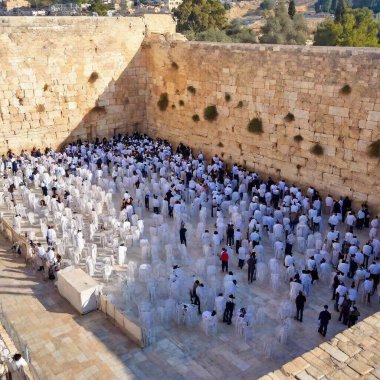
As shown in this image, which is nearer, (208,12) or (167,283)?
(167,283)

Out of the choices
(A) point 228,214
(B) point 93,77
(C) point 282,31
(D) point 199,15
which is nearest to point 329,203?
(A) point 228,214

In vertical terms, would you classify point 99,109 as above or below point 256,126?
below

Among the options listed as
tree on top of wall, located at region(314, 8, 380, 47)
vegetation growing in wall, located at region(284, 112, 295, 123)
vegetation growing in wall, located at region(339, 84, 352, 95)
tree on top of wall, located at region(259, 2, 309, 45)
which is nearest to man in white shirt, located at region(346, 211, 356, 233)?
vegetation growing in wall, located at region(339, 84, 352, 95)

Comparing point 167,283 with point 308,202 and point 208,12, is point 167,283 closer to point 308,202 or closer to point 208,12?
point 308,202

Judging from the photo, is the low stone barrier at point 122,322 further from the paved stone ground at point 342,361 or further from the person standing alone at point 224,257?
the paved stone ground at point 342,361

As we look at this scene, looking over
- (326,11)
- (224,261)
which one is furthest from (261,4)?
(224,261)

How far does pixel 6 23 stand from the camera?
63.3 feet

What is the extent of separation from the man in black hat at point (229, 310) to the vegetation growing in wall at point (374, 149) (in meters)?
7.77

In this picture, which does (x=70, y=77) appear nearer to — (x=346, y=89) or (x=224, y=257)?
(x=346, y=89)

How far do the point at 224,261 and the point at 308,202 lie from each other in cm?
464

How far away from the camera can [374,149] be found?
14766mm

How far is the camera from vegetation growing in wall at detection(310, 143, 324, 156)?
1633 cm

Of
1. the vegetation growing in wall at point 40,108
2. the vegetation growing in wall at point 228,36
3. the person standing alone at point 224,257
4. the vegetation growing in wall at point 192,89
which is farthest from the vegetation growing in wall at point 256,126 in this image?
the vegetation growing in wall at point 228,36

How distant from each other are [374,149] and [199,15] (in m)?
34.4
